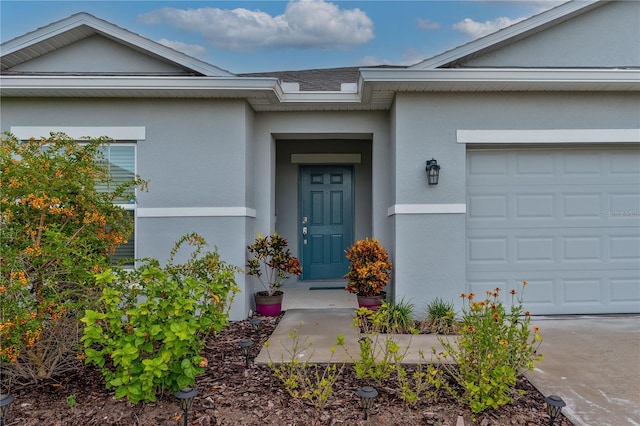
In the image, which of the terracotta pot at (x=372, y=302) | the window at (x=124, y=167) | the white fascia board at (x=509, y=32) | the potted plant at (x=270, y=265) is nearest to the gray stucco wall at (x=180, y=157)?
the window at (x=124, y=167)

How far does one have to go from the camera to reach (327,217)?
24.7 feet

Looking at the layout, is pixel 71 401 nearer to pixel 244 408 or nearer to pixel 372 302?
pixel 244 408

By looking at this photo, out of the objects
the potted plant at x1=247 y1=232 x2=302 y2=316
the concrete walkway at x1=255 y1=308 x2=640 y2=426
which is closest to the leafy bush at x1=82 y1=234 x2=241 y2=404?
the concrete walkway at x1=255 y1=308 x2=640 y2=426

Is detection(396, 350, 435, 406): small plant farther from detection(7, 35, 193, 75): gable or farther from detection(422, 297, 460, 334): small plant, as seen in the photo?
Answer: detection(7, 35, 193, 75): gable

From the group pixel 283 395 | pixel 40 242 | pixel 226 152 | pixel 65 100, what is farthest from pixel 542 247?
pixel 65 100

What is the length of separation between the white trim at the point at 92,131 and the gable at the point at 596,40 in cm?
558

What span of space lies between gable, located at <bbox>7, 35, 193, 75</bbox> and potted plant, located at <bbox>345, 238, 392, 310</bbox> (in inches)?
152

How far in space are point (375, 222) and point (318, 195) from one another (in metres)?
1.85

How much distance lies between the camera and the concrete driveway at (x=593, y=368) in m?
2.84

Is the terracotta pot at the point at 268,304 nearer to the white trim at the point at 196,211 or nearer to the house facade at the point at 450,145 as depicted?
the house facade at the point at 450,145

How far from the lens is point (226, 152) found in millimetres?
5332

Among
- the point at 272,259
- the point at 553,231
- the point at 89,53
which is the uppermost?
the point at 89,53

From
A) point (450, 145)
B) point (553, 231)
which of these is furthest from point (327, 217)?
point (553, 231)

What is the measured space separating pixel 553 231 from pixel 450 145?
74.2 inches
